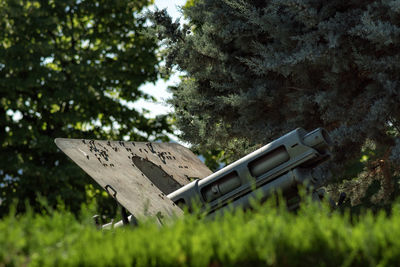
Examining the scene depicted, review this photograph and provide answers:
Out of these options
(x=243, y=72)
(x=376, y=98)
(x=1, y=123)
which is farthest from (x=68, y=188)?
(x=376, y=98)

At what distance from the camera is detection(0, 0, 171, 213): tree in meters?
15.1

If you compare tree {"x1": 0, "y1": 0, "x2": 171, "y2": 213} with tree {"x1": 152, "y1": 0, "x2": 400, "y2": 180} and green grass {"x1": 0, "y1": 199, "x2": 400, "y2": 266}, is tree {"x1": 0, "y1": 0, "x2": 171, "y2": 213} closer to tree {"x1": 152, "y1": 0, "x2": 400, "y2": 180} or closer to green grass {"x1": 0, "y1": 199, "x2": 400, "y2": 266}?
tree {"x1": 152, "y1": 0, "x2": 400, "y2": 180}

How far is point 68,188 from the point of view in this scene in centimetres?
1527

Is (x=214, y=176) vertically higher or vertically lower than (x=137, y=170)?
lower

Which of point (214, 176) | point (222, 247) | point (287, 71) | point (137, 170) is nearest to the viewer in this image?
point (222, 247)

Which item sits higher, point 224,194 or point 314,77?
point 314,77

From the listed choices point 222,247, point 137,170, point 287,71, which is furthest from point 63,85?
point 222,247

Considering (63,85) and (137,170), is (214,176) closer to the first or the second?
(137,170)

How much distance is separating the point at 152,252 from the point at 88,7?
1475cm

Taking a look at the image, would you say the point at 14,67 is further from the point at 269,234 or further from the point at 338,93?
the point at 269,234

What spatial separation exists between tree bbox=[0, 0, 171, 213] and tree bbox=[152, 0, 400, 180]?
218 inches

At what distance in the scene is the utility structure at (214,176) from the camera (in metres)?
5.46

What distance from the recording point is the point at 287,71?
332 inches

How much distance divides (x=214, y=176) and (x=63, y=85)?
10.3 m
